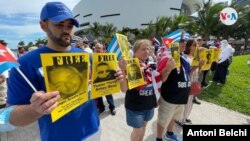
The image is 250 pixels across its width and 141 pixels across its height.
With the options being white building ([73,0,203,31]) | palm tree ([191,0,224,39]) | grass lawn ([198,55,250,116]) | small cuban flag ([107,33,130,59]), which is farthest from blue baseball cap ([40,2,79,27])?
white building ([73,0,203,31])

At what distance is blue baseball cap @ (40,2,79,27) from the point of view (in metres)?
1.98

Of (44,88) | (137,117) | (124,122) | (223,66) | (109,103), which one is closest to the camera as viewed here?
(44,88)

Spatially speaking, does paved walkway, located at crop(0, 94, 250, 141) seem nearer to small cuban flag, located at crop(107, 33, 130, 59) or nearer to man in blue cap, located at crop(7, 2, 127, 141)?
small cuban flag, located at crop(107, 33, 130, 59)

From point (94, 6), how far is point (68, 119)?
8510 cm

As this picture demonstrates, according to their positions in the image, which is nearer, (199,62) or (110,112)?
(199,62)

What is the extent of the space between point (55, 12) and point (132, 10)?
247 ft

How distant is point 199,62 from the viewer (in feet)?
15.6

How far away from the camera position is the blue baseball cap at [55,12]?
1.98 metres

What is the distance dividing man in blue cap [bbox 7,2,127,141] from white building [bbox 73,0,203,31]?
70.6 m

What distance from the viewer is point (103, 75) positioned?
2383 millimetres

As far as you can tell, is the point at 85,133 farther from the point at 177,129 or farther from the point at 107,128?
the point at 177,129

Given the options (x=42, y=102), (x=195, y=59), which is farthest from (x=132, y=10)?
(x=42, y=102)

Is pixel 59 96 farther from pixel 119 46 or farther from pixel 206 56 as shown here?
pixel 206 56

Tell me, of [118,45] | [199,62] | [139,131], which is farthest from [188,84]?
[118,45]
